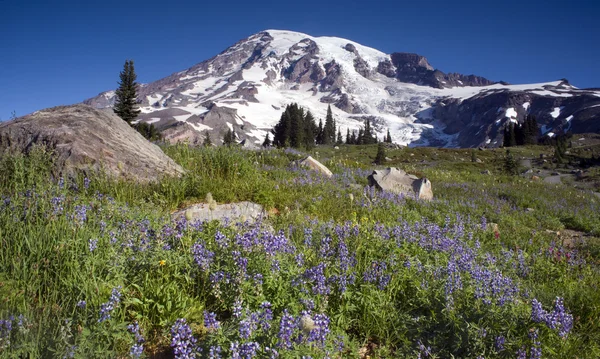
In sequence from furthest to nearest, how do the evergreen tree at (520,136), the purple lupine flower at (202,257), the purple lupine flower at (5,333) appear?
the evergreen tree at (520,136), the purple lupine flower at (202,257), the purple lupine flower at (5,333)

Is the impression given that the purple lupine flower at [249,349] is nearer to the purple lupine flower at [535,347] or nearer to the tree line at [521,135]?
the purple lupine flower at [535,347]

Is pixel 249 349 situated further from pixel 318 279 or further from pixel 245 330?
pixel 318 279

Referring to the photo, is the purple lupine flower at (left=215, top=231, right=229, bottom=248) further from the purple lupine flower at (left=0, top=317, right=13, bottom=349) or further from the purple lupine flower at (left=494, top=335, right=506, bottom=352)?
the purple lupine flower at (left=494, top=335, right=506, bottom=352)

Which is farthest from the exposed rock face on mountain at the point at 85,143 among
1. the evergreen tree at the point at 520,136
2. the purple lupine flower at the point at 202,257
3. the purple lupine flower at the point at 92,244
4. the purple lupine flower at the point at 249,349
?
the evergreen tree at the point at 520,136

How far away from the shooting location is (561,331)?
2867 mm

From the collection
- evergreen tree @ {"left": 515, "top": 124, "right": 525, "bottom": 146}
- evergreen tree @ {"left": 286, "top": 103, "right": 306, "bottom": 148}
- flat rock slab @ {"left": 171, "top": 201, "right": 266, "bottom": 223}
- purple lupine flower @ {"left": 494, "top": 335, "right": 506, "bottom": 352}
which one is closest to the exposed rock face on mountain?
flat rock slab @ {"left": 171, "top": 201, "right": 266, "bottom": 223}

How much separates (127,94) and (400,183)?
5309 centimetres

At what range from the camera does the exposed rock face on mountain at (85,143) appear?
7359 millimetres

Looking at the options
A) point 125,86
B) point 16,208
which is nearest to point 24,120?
point 16,208

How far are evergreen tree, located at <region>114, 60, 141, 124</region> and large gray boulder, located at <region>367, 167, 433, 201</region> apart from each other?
4927 cm

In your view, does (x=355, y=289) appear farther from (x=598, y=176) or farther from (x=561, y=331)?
(x=598, y=176)

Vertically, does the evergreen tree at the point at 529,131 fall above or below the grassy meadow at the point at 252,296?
above

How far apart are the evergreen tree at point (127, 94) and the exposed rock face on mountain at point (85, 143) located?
48.7 meters

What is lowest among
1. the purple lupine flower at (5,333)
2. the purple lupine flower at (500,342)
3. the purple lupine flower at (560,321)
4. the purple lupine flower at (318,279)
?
the purple lupine flower at (500,342)
